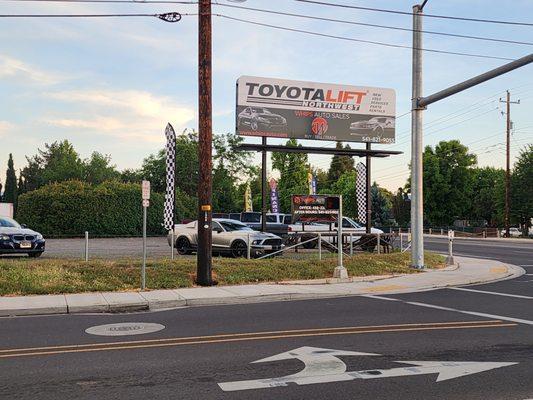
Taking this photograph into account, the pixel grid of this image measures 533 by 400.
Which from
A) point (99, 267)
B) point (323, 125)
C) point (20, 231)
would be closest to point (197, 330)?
point (99, 267)

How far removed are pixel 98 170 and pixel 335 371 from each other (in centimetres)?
8980

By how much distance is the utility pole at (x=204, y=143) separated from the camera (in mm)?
15086

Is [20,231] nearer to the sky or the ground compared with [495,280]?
nearer to the sky

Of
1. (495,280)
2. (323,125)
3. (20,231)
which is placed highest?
(323,125)

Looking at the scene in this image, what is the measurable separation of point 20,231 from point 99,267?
185 inches

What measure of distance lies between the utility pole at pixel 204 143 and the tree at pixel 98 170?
75.8m

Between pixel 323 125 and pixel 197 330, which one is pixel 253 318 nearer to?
pixel 197 330

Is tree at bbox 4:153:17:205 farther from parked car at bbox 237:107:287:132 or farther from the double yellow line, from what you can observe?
the double yellow line

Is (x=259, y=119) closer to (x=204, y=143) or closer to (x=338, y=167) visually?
(x=204, y=143)

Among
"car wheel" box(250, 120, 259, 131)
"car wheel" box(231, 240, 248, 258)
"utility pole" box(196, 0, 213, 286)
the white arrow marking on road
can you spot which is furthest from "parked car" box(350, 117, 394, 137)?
the white arrow marking on road

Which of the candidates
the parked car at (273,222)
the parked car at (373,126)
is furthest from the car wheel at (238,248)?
the parked car at (373,126)

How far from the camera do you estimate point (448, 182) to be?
7681 centimetres

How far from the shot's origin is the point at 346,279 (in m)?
16.9

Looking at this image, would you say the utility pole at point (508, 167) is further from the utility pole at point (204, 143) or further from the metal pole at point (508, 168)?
the utility pole at point (204, 143)
